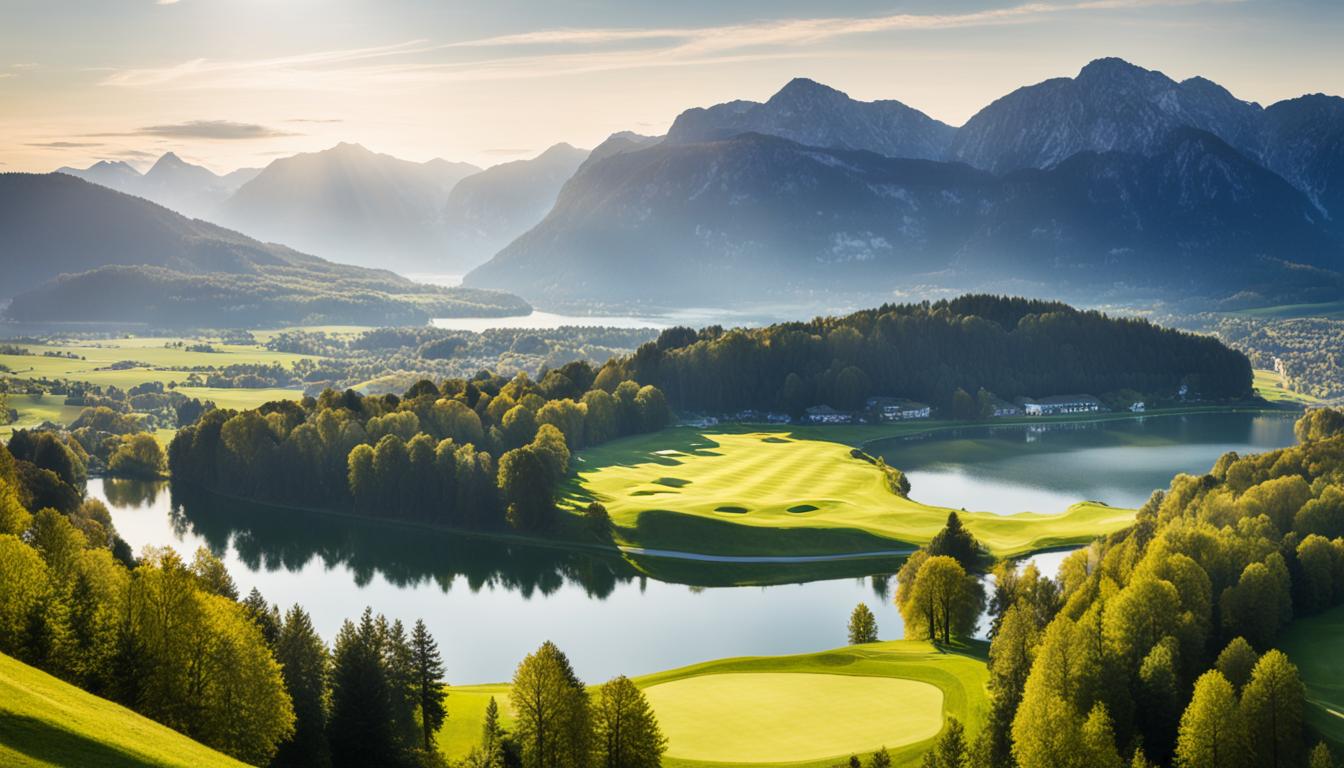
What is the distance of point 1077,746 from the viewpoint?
124 feet

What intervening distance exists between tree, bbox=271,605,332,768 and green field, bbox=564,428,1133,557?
152 feet

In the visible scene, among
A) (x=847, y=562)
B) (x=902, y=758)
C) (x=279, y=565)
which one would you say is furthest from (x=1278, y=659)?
(x=279, y=565)

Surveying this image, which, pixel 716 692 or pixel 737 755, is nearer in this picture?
pixel 737 755

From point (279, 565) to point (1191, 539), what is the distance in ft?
213

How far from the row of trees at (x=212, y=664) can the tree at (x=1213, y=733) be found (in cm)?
2498

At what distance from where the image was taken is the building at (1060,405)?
596 feet

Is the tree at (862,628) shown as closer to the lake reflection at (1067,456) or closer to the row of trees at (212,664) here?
the row of trees at (212,664)

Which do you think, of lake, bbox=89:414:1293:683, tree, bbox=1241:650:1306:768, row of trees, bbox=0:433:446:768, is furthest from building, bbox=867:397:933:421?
tree, bbox=1241:650:1306:768

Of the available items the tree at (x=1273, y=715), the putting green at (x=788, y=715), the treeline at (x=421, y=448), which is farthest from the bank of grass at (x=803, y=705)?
the treeline at (x=421, y=448)

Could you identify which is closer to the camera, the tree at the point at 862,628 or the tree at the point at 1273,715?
the tree at the point at 1273,715

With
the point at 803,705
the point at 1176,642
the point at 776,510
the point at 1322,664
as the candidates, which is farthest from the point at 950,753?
the point at 776,510

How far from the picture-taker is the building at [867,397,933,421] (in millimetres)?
170875

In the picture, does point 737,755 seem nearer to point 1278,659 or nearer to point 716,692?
point 716,692

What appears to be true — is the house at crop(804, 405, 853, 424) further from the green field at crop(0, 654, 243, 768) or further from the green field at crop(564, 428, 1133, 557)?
the green field at crop(0, 654, 243, 768)
